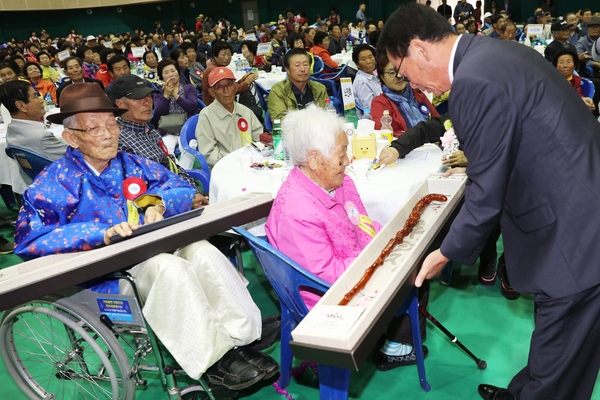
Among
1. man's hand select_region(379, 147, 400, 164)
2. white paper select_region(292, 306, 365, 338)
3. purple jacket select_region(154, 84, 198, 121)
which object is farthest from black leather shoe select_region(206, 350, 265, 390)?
purple jacket select_region(154, 84, 198, 121)

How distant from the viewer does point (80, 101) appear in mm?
2143

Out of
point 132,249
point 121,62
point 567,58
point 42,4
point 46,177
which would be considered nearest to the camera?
point 132,249

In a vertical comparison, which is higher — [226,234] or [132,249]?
[132,249]

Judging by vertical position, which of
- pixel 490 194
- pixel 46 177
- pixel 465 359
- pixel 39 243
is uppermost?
pixel 490 194

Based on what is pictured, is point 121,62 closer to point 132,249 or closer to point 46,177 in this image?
point 46,177

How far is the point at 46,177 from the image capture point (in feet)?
6.98

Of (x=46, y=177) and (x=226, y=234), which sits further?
(x=226, y=234)

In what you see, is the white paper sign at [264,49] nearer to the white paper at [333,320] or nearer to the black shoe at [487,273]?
the black shoe at [487,273]

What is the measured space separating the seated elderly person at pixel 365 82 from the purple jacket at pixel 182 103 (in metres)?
1.75

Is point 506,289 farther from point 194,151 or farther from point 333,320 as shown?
point 194,151

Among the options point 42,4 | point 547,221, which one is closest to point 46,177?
point 547,221

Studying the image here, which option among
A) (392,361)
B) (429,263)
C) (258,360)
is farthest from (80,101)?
(392,361)

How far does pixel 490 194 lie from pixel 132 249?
1.27m

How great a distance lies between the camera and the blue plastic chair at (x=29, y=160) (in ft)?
11.7
